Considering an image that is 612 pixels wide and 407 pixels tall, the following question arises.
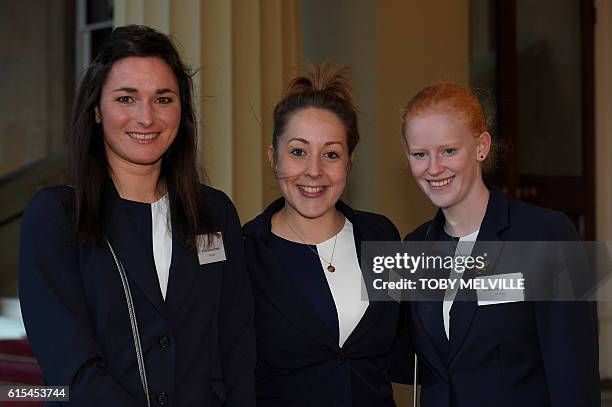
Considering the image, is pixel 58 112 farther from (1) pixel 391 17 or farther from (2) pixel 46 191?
(2) pixel 46 191

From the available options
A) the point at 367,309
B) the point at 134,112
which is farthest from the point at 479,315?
the point at 134,112

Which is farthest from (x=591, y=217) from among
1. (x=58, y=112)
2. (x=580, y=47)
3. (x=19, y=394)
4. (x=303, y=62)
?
(x=58, y=112)

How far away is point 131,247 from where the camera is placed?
6.09ft

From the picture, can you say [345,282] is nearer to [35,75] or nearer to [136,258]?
[136,258]

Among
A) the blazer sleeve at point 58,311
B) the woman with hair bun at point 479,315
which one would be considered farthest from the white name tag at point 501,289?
the blazer sleeve at point 58,311

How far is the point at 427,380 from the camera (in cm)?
211

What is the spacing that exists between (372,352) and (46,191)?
95cm

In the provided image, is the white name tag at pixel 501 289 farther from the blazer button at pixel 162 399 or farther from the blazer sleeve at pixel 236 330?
the blazer button at pixel 162 399

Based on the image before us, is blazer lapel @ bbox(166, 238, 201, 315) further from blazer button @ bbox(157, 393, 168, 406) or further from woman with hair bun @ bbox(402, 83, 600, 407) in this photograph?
woman with hair bun @ bbox(402, 83, 600, 407)

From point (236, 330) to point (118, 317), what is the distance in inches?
13.6

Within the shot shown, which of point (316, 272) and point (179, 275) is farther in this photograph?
point (316, 272)

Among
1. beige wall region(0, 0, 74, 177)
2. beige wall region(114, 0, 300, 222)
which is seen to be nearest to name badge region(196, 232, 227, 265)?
beige wall region(114, 0, 300, 222)

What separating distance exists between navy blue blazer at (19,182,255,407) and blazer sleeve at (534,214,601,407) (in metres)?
0.72

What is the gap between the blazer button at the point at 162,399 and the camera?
180cm
